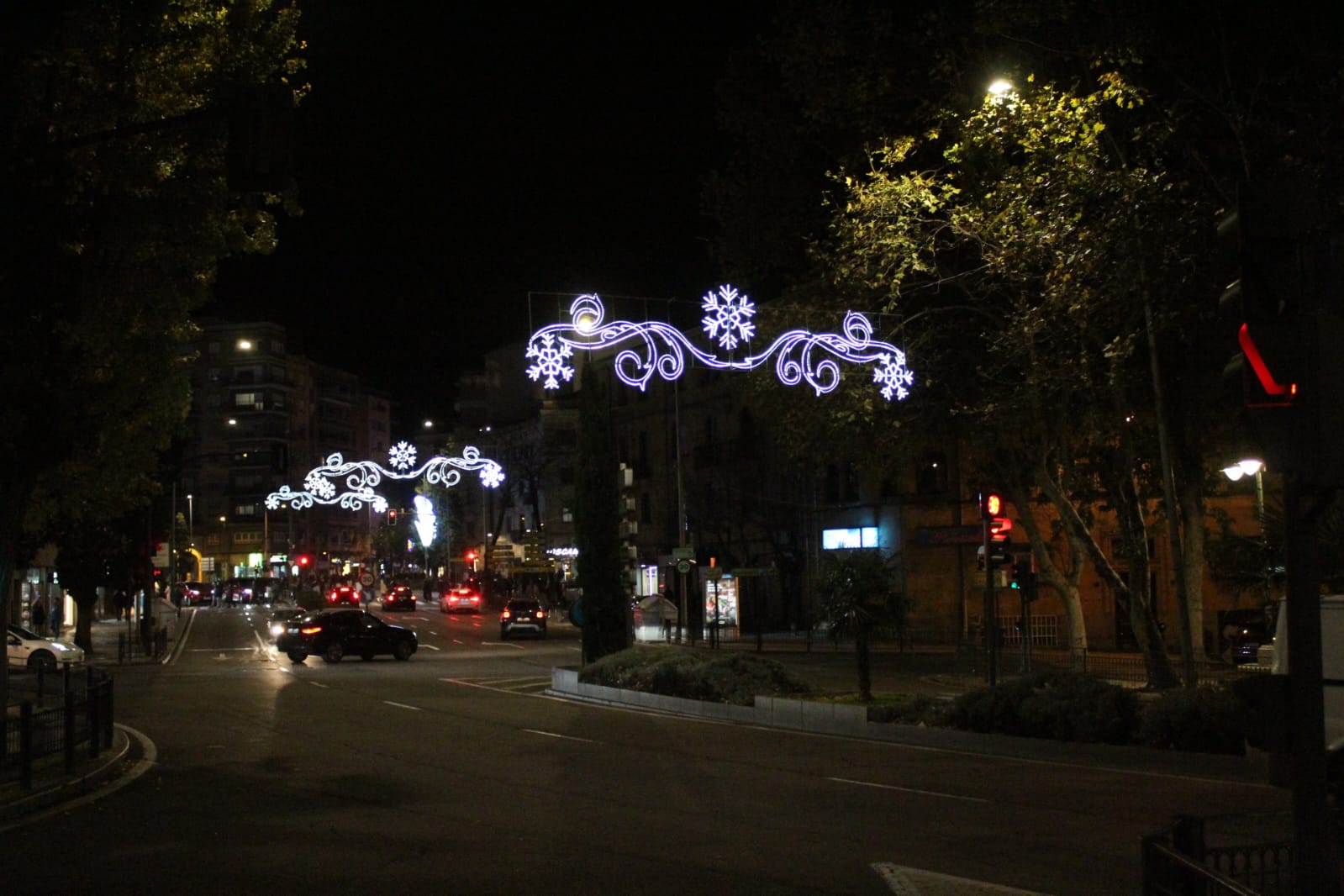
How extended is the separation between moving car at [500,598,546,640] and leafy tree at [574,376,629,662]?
20994mm

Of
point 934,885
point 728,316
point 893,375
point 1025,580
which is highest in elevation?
point 728,316

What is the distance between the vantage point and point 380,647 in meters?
40.3

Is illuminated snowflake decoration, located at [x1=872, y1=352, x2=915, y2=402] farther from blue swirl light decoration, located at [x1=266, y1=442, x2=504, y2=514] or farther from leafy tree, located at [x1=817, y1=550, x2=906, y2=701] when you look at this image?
blue swirl light decoration, located at [x1=266, y1=442, x2=504, y2=514]

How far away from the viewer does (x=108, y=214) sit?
16.8 metres

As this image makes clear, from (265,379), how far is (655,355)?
102 m

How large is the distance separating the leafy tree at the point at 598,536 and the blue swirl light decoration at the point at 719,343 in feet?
14.0

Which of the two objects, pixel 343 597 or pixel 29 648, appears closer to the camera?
pixel 29 648

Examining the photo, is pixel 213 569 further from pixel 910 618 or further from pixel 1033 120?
pixel 1033 120

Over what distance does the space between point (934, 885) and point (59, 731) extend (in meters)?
11.3

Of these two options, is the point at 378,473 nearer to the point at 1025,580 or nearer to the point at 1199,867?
the point at 1025,580

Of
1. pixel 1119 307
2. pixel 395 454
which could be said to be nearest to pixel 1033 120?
pixel 1119 307

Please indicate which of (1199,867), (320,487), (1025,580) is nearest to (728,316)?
(1025,580)

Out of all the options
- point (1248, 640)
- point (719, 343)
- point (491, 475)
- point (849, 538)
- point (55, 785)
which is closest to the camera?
point (55, 785)

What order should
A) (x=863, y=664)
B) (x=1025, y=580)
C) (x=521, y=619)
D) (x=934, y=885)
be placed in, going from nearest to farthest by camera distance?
(x=934, y=885) < (x=863, y=664) < (x=1025, y=580) < (x=521, y=619)
